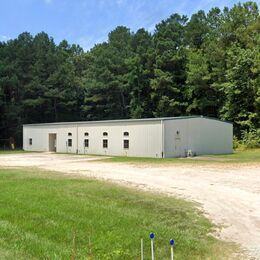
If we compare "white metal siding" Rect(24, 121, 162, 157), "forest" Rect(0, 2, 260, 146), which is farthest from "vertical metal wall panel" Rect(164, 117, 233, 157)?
"forest" Rect(0, 2, 260, 146)

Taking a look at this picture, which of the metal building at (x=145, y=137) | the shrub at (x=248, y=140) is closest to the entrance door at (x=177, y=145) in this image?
the metal building at (x=145, y=137)

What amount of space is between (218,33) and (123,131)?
23.8m

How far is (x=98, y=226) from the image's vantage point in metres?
6.76

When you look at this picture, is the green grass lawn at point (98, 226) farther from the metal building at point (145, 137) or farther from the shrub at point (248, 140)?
the shrub at point (248, 140)

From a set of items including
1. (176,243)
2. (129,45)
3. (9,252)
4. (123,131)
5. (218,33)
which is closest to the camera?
(9,252)

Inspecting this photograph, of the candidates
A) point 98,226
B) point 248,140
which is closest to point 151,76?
point 248,140

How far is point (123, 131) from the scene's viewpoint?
30375 millimetres

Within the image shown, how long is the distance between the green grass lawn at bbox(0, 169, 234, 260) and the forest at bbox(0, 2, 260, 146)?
32818 mm

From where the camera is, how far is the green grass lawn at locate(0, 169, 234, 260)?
218 inches

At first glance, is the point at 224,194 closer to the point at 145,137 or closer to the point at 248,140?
the point at 145,137

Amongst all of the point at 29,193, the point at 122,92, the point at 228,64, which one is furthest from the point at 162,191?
the point at 122,92

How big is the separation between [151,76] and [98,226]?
44.6m

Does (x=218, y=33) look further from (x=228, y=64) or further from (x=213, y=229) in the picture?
(x=213, y=229)

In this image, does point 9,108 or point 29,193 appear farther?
point 9,108
